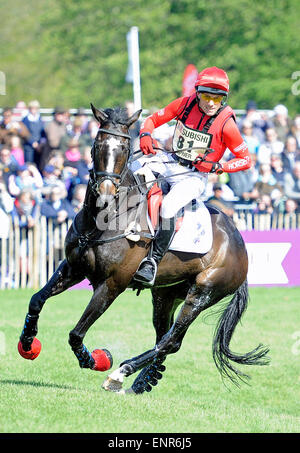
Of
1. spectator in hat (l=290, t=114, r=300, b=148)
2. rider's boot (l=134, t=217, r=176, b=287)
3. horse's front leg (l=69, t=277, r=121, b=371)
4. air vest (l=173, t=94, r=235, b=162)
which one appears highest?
spectator in hat (l=290, t=114, r=300, b=148)

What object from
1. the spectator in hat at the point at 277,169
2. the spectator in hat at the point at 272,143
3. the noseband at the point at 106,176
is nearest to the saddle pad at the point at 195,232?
the noseband at the point at 106,176

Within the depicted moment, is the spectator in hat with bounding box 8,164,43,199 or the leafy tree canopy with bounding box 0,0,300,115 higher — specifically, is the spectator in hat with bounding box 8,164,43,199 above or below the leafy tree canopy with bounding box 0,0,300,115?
below

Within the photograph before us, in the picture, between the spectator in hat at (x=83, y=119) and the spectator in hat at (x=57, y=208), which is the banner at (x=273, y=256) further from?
the spectator in hat at (x=83, y=119)

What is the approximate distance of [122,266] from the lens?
749 cm

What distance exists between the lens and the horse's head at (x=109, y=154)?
6.96 meters

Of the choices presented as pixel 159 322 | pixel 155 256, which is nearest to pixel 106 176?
pixel 155 256

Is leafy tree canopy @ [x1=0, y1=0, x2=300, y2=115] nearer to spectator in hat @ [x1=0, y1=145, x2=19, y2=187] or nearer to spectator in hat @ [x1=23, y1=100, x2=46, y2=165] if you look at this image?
spectator in hat @ [x1=23, y1=100, x2=46, y2=165]

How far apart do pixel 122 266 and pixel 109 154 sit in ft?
3.52

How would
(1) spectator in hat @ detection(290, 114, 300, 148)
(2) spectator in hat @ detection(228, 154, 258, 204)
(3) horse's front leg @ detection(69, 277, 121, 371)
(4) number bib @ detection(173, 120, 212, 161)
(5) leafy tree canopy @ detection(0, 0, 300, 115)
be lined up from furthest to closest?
(5) leafy tree canopy @ detection(0, 0, 300, 115)
(1) spectator in hat @ detection(290, 114, 300, 148)
(2) spectator in hat @ detection(228, 154, 258, 204)
(4) number bib @ detection(173, 120, 212, 161)
(3) horse's front leg @ detection(69, 277, 121, 371)

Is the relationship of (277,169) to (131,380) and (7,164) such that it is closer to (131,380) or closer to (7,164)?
(7,164)

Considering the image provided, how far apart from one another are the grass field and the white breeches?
1794 mm

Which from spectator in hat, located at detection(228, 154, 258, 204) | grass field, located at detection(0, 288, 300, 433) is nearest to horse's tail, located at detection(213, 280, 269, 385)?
grass field, located at detection(0, 288, 300, 433)

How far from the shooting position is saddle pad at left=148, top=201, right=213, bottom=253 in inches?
314
